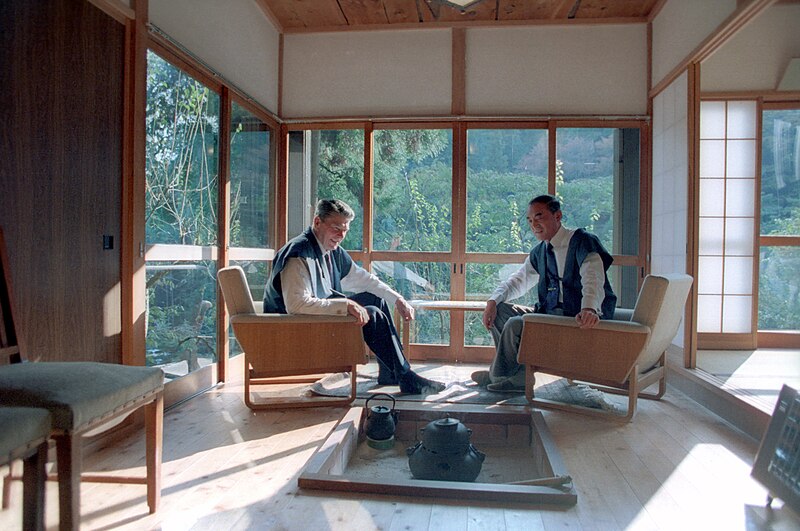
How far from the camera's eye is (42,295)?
6.77ft

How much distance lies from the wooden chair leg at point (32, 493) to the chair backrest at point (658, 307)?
8.53 ft

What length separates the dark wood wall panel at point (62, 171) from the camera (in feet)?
6.30

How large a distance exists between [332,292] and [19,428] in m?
2.19

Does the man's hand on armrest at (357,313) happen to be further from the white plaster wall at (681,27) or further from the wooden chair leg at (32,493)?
the white plaster wall at (681,27)

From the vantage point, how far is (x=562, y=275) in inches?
128

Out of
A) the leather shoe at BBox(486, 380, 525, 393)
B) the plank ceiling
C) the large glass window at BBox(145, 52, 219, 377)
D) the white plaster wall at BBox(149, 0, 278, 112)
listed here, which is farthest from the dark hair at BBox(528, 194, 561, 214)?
the white plaster wall at BBox(149, 0, 278, 112)

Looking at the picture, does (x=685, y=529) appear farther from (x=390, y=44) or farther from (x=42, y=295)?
(x=390, y=44)

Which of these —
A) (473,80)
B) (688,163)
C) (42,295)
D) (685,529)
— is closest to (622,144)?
(688,163)

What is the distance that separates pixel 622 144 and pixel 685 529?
340 cm

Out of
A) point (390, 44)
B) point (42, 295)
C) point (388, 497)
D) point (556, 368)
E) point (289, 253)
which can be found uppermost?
point (390, 44)

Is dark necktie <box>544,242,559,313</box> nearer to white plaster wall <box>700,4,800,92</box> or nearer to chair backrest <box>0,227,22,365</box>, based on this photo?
white plaster wall <box>700,4,800,92</box>

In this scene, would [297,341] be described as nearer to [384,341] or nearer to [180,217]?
[384,341]

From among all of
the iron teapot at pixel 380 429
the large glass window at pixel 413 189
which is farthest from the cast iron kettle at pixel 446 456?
the large glass window at pixel 413 189

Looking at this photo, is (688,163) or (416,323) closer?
(688,163)
